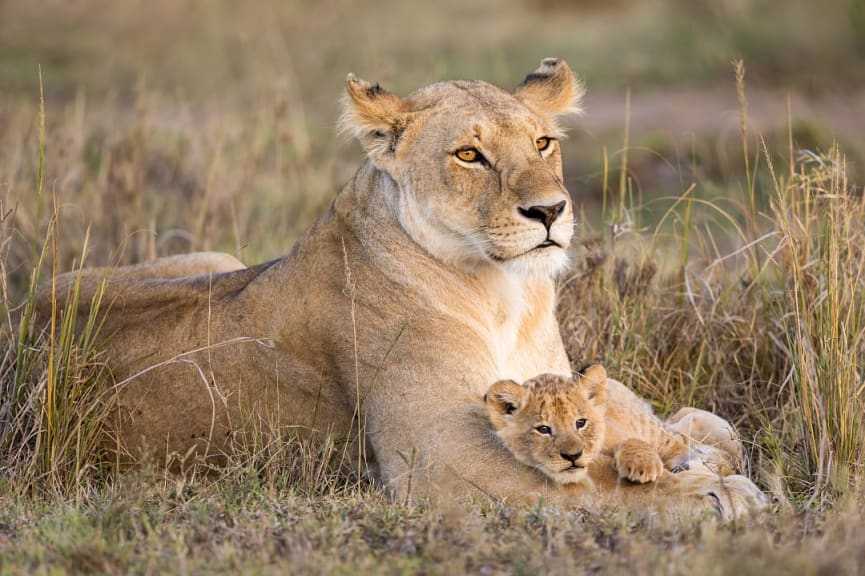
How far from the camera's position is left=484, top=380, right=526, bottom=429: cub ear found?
448 cm

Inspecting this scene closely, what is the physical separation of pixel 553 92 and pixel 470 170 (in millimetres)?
798

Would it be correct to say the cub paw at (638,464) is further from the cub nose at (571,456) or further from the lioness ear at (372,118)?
the lioness ear at (372,118)

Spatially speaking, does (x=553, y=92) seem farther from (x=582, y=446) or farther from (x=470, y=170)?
(x=582, y=446)

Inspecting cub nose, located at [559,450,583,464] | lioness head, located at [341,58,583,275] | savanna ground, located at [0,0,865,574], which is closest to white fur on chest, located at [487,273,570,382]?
lioness head, located at [341,58,583,275]

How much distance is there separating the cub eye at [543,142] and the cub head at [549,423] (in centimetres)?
A: 91

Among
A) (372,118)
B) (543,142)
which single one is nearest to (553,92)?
(543,142)

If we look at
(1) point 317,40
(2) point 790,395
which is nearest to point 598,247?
(2) point 790,395

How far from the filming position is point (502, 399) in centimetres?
449

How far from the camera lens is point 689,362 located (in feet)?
19.8

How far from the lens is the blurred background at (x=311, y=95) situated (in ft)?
26.9

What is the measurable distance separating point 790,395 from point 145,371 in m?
2.48

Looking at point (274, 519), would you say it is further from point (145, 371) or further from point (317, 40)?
point (317, 40)

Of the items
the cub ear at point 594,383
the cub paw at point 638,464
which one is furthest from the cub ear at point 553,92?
the cub paw at point 638,464

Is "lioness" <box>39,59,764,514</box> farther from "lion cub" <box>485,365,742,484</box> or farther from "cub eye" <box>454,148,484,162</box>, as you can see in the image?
"lion cub" <box>485,365,742,484</box>
